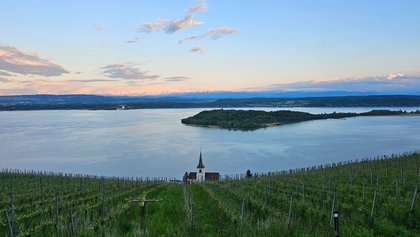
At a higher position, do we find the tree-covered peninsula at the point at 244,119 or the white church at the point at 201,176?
the tree-covered peninsula at the point at 244,119

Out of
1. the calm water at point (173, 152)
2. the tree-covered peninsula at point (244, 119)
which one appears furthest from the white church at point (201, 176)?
the tree-covered peninsula at point (244, 119)

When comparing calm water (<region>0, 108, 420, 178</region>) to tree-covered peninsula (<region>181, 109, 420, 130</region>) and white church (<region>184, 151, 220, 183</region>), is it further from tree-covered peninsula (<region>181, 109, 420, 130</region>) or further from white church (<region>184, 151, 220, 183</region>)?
tree-covered peninsula (<region>181, 109, 420, 130</region>)

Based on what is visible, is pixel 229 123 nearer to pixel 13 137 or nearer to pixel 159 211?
pixel 13 137

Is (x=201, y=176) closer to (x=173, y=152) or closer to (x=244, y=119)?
(x=173, y=152)

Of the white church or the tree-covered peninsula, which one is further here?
the tree-covered peninsula

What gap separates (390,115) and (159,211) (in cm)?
19515

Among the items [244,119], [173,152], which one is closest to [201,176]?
[173,152]

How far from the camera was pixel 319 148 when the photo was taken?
7812cm

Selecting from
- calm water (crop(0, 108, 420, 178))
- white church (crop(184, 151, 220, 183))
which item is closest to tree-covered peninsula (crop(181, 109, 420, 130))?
calm water (crop(0, 108, 420, 178))

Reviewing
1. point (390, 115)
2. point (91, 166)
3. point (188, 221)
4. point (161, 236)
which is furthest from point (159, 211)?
point (390, 115)

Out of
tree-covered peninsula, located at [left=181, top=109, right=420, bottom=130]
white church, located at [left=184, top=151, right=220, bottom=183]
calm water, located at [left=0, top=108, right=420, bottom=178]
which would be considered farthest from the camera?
tree-covered peninsula, located at [left=181, top=109, right=420, bottom=130]

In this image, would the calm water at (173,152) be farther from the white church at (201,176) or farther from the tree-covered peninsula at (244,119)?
the tree-covered peninsula at (244,119)

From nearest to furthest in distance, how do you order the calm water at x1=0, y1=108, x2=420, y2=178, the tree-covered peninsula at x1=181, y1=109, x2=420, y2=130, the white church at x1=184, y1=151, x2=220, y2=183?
the white church at x1=184, y1=151, x2=220, y2=183, the calm water at x1=0, y1=108, x2=420, y2=178, the tree-covered peninsula at x1=181, y1=109, x2=420, y2=130

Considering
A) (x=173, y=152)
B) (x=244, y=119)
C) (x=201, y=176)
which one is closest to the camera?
(x=201, y=176)
